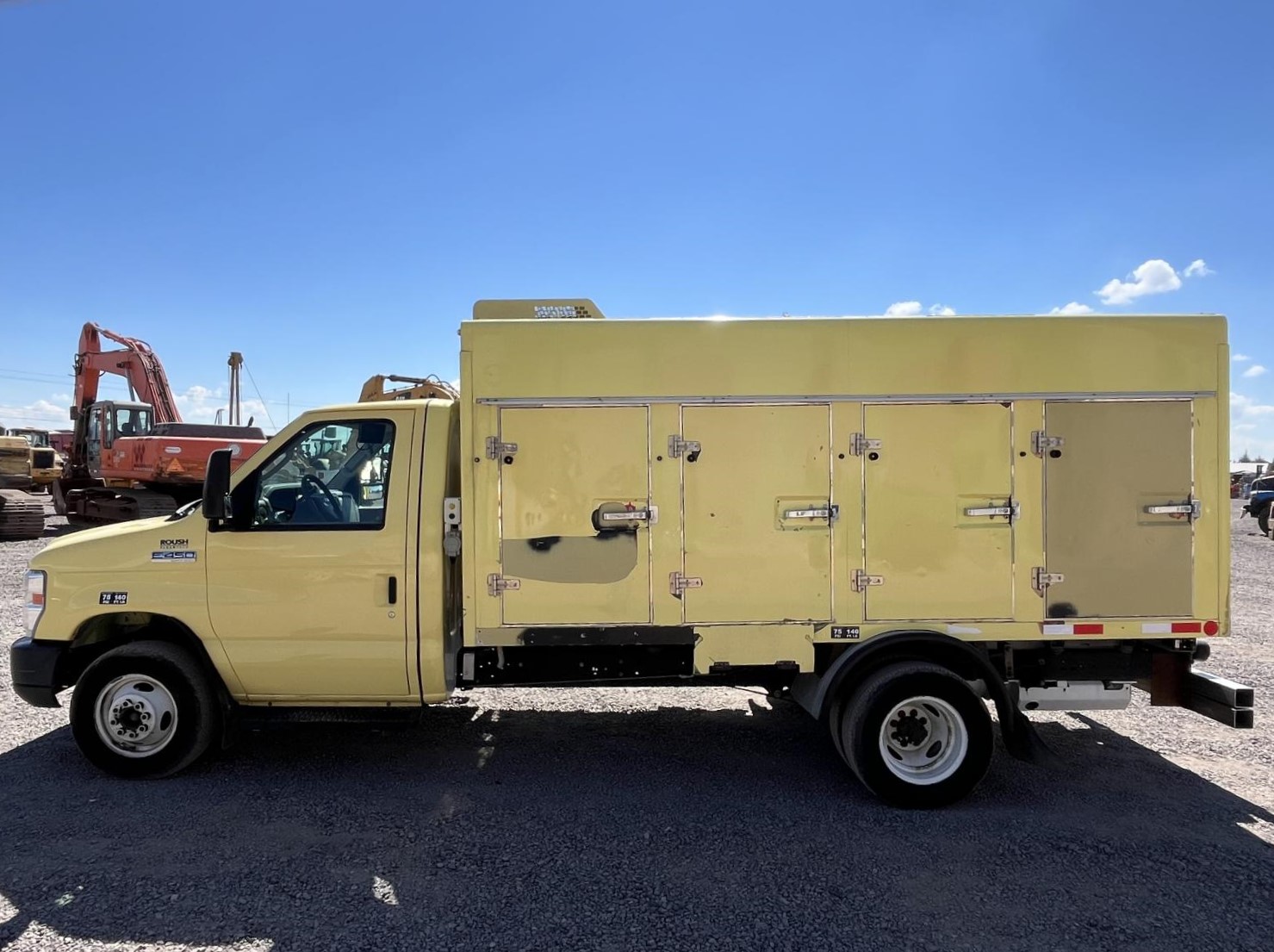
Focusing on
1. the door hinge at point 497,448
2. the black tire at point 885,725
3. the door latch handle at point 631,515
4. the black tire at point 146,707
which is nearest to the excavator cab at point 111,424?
the black tire at point 146,707

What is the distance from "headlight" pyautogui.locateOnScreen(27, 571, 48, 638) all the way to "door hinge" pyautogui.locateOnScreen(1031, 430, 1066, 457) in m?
5.74

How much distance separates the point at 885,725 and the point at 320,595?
3.28 metres

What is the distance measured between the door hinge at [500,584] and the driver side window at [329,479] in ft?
2.41

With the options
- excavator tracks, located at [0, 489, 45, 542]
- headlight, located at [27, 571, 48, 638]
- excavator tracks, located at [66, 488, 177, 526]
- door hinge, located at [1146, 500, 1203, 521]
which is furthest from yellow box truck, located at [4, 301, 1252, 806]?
excavator tracks, located at [0, 489, 45, 542]

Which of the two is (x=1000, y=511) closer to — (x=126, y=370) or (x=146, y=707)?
(x=146, y=707)

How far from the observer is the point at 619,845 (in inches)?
147

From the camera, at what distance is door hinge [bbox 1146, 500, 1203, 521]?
4.16 m

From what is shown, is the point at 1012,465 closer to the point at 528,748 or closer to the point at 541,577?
the point at 541,577

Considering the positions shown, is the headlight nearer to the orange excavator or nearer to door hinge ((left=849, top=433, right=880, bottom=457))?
door hinge ((left=849, top=433, right=880, bottom=457))

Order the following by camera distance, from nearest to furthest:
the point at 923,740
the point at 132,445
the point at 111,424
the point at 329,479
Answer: the point at 923,740 → the point at 329,479 → the point at 132,445 → the point at 111,424

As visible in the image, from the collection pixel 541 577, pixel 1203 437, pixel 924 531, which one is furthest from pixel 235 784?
pixel 1203 437

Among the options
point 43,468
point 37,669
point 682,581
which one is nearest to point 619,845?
point 682,581

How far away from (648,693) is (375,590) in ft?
9.41

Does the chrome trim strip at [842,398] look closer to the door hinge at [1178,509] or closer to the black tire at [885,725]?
the door hinge at [1178,509]
